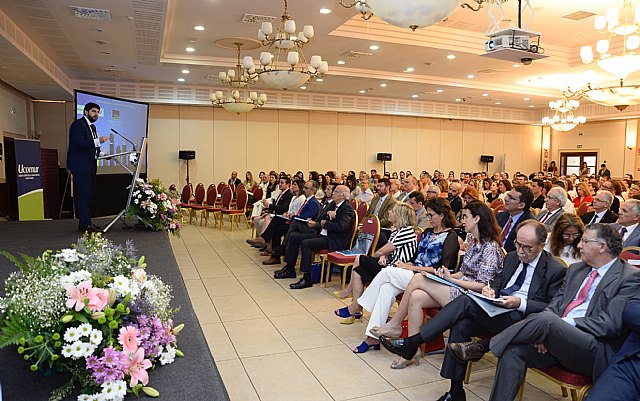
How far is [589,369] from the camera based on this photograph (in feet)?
7.96

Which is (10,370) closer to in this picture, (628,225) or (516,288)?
(516,288)

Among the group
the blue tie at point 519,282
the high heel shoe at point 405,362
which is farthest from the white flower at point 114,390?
the blue tie at point 519,282

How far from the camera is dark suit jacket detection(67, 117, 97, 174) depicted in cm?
476

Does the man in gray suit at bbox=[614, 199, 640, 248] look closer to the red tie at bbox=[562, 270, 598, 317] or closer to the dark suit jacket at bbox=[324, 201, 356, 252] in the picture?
the red tie at bbox=[562, 270, 598, 317]

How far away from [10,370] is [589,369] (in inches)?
108

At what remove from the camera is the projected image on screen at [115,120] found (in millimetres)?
5934

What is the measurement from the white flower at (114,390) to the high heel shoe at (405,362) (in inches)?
94.5

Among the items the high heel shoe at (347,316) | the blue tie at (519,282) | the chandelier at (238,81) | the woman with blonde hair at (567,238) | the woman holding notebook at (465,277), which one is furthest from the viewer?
the chandelier at (238,81)

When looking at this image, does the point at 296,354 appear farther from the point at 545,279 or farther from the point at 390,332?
the point at 545,279

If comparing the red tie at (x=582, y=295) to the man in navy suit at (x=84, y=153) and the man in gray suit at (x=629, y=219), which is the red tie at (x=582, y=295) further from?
the man in navy suit at (x=84, y=153)

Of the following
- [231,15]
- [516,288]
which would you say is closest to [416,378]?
[516,288]

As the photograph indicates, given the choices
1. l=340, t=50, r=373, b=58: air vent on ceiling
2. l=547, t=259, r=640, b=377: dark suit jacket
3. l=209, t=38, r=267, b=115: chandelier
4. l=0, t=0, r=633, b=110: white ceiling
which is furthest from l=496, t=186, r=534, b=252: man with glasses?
l=340, t=50, r=373, b=58: air vent on ceiling

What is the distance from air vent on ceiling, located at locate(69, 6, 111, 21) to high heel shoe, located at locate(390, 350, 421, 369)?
6148 mm

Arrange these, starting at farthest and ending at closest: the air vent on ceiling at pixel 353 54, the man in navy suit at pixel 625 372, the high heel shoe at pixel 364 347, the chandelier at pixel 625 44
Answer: the air vent on ceiling at pixel 353 54
the chandelier at pixel 625 44
the high heel shoe at pixel 364 347
the man in navy suit at pixel 625 372
